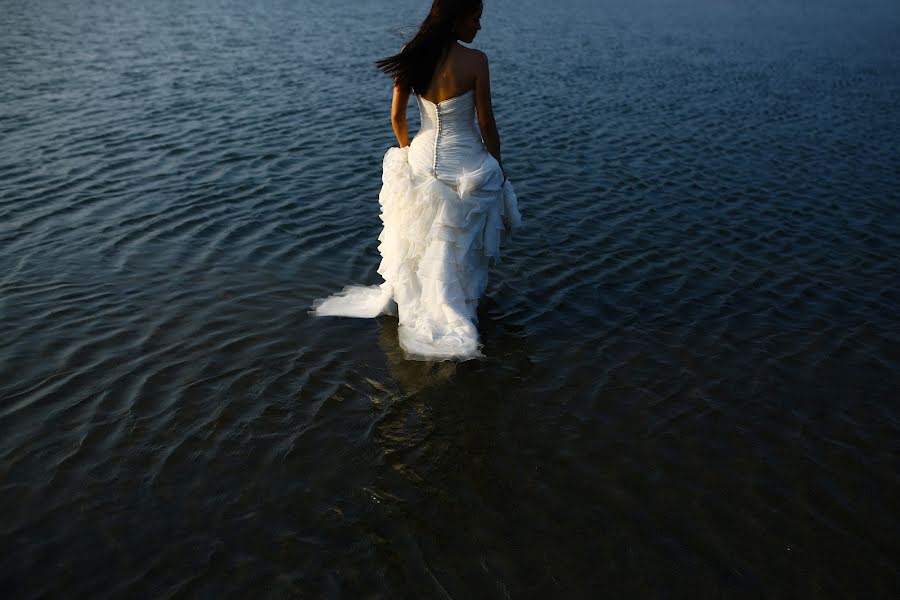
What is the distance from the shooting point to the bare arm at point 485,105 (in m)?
6.08

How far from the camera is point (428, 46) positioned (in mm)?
5961

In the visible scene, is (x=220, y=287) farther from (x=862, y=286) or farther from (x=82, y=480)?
(x=862, y=286)

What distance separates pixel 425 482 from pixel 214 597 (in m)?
1.49

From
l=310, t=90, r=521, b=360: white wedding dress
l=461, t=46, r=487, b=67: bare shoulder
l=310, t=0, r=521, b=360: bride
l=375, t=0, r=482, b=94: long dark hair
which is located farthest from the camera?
l=310, t=90, r=521, b=360: white wedding dress

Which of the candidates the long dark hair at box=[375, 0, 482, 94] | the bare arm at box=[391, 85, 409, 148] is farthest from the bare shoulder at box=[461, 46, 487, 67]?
the bare arm at box=[391, 85, 409, 148]

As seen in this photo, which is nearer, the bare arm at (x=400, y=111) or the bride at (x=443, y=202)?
the bride at (x=443, y=202)

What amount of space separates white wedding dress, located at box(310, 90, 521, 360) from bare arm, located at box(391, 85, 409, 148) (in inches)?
Result: 4.7

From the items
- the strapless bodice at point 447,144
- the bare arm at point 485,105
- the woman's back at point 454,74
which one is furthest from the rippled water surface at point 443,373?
the woman's back at point 454,74

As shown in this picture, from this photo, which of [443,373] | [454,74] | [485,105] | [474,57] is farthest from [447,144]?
[443,373]

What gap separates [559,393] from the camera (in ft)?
19.9

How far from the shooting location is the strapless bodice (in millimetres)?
6367

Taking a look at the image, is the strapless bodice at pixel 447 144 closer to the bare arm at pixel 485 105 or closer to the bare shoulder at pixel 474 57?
the bare arm at pixel 485 105

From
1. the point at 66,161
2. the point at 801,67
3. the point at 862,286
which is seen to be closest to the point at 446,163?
the point at 862,286

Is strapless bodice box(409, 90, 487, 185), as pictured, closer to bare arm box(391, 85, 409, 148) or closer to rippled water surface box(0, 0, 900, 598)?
bare arm box(391, 85, 409, 148)
